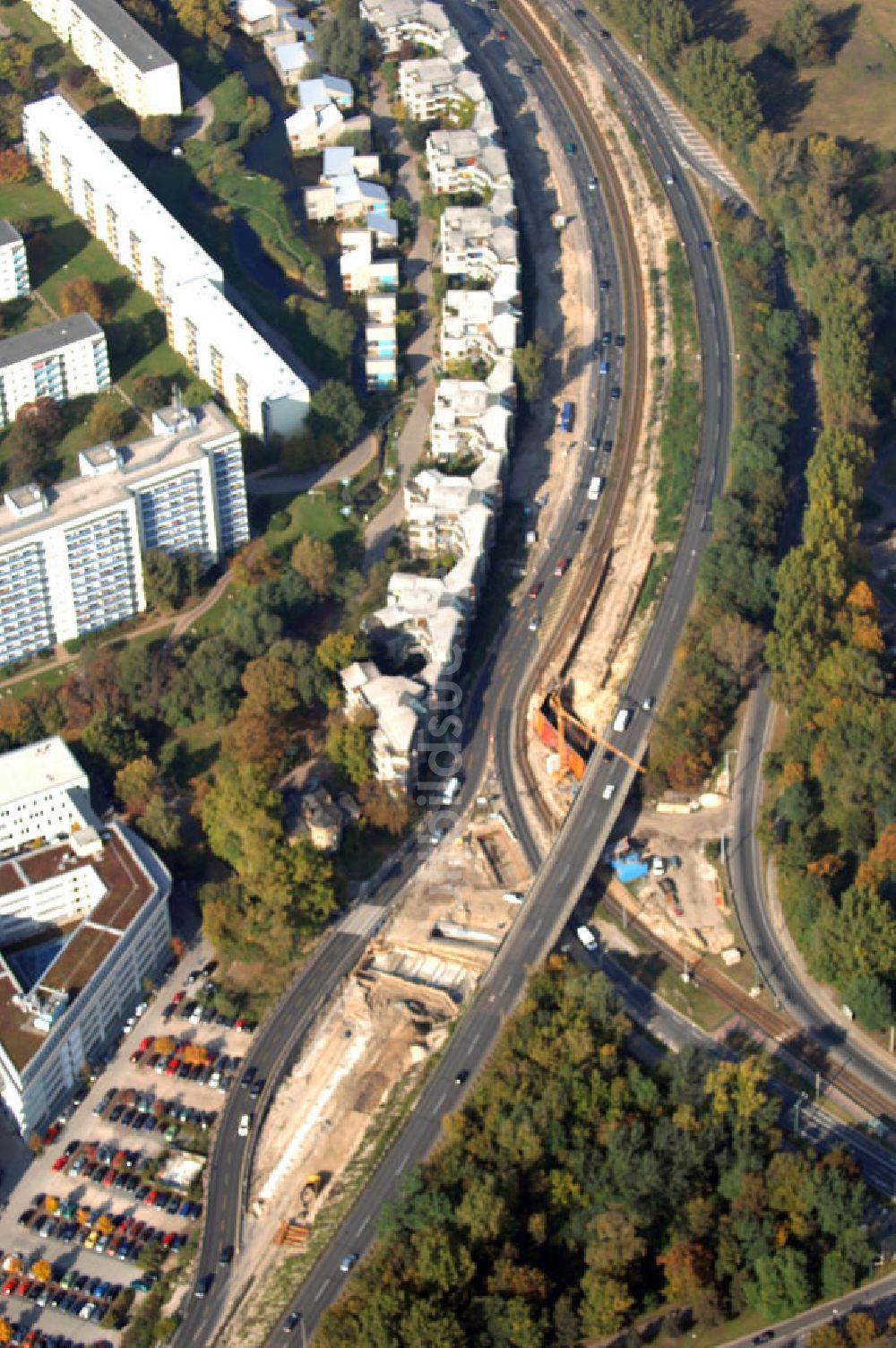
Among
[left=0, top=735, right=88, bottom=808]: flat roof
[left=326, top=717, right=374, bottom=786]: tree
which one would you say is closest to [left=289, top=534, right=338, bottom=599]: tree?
[left=326, top=717, right=374, bottom=786]: tree

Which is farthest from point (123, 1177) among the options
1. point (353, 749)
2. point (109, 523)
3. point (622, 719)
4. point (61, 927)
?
point (109, 523)

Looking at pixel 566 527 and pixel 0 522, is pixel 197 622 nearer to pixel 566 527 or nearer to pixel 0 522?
pixel 0 522

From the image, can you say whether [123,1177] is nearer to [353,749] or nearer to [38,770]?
[38,770]

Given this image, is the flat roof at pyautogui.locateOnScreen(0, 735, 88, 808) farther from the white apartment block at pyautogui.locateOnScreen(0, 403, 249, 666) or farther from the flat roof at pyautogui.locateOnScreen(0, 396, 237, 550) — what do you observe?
the flat roof at pyautogui.locateOnScreen(0, 396, 237, 550)

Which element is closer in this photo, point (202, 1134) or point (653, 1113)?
point (653, 1113)

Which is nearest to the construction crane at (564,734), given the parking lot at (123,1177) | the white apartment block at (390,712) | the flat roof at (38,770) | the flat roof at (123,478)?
the white apartment block at (390,712)

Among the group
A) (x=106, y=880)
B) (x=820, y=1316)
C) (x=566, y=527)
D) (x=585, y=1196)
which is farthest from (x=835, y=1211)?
(x=566, y=527)

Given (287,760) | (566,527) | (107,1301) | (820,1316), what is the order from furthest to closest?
(566,527), (287,760), (107,1301), (820,1316)
